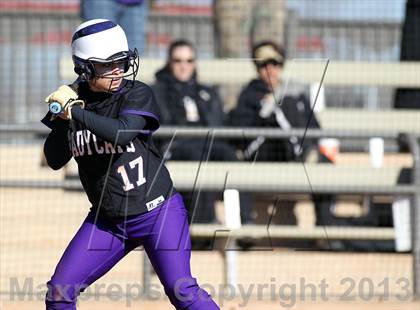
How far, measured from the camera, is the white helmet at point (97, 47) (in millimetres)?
5406

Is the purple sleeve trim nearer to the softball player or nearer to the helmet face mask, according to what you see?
the softball player

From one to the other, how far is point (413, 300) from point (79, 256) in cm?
359

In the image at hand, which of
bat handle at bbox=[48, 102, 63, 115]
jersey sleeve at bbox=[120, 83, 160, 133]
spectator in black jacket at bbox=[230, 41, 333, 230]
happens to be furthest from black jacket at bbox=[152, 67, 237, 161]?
bat handle at bbox=[48, 102, 63, 115]

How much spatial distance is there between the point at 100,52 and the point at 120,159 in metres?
0.55

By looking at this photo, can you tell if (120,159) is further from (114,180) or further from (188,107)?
(188,107)

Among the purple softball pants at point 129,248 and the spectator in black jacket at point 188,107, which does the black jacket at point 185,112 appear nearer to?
the spectator in black jacket at point 188,107

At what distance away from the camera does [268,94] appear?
8.72 m

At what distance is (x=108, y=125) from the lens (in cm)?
525

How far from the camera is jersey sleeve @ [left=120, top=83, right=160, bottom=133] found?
213 inches

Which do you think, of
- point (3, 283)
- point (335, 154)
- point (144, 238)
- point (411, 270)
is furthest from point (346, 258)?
point (144, 238)

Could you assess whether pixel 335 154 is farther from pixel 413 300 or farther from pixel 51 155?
pixel 51 155

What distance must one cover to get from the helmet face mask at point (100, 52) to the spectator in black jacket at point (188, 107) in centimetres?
326

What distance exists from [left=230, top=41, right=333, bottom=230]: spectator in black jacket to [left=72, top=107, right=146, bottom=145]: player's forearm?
135 inches

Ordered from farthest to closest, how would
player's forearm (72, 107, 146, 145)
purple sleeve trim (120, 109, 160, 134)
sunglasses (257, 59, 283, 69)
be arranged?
sunglasses (257, 59, 283, 69) < purple sleeve trim (120, 109, 160, 134) < player's forearm (72, 107, 146, 145)
